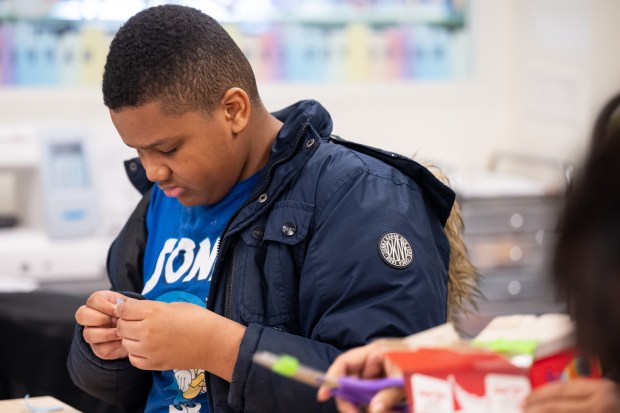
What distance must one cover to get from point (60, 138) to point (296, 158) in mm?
2486

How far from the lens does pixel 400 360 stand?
108cm

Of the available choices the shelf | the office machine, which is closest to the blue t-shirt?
the office machine

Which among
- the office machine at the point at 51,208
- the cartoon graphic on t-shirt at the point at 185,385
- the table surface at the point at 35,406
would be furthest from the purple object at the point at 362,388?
the office machine at the point at 51,208

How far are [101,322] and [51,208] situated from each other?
227 centimetres

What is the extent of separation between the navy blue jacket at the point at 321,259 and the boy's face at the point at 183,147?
3.3 inches

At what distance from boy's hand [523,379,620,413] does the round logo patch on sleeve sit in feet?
1.82

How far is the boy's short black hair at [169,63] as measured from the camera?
1.55m

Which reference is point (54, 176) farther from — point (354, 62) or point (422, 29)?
point (422, 29)

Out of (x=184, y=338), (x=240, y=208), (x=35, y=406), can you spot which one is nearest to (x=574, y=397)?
(x=184, y=338)

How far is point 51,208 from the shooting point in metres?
3.81

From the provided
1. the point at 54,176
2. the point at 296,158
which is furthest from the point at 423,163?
the point at 54,176

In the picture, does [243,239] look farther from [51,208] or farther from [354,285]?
[51,208]

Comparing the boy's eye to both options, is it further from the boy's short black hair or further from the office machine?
the office machine

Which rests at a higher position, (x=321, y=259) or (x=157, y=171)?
(x=157, y=171)
